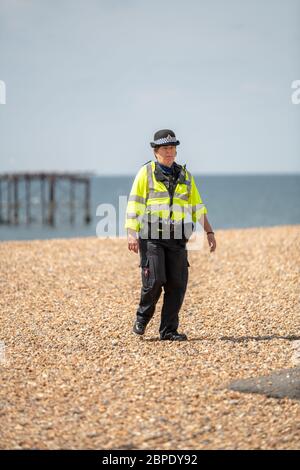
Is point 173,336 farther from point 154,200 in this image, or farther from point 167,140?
point 167,140

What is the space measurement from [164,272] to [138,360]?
2.90 ft

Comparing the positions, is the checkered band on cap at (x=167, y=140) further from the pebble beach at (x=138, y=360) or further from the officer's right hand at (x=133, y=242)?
the pebble beach at (x=138, y=360)

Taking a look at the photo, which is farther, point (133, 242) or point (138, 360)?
point (133, 242)

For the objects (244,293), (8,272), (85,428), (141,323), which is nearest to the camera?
(85,428)

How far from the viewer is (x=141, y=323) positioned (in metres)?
6.49

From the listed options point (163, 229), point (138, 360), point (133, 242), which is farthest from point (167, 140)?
point (138, 360)

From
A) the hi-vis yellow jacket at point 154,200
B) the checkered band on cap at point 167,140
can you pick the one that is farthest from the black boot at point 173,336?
the checkered band on cap at point 167,140

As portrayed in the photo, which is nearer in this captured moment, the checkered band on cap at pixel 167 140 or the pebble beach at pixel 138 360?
the pebble beach at pixel 138 360

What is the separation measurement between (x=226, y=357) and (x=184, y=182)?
1670 millimetres

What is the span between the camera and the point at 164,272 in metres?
6.16

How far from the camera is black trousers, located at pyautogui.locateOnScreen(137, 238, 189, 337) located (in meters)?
6.13

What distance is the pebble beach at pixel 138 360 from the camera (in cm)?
426

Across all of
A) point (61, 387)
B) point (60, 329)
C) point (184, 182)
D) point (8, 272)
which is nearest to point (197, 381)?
point (61, 387)

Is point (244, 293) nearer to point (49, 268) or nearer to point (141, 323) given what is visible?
point (141, 323)
